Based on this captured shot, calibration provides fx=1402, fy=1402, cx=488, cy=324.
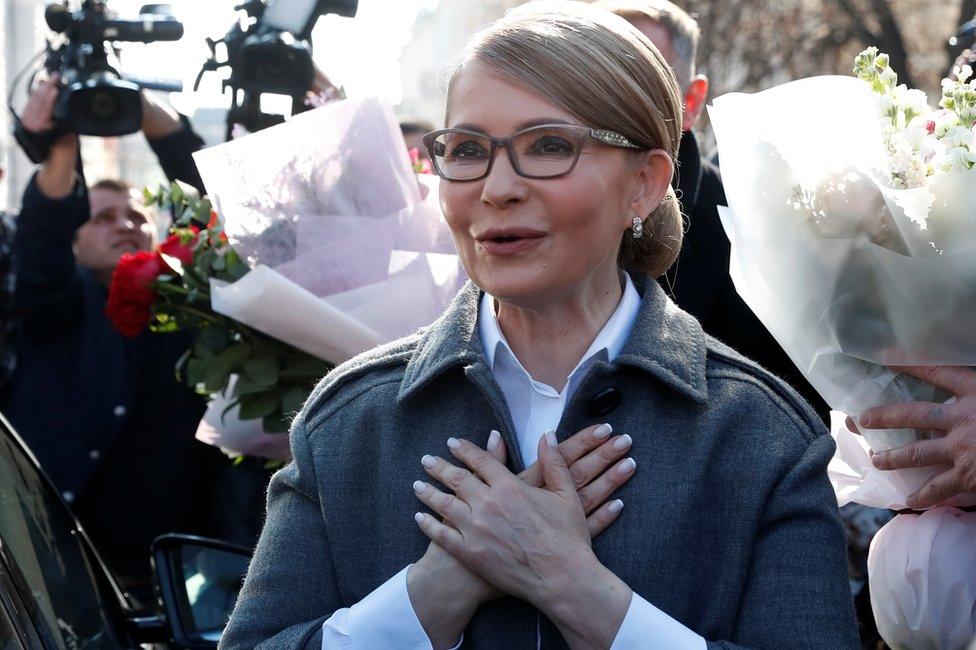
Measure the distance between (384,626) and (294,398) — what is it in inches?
55.0

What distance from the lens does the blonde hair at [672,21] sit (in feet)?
11.7

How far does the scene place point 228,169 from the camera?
10.2 feet

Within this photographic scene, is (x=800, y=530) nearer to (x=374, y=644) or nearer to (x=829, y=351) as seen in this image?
(x=829, y=351)

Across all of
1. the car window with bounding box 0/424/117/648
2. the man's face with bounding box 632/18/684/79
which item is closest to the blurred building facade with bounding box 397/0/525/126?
the man's face with bounding box 632/18/684/79

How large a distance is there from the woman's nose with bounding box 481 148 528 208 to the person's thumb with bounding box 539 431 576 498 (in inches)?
13.3

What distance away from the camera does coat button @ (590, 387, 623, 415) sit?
2.01 m

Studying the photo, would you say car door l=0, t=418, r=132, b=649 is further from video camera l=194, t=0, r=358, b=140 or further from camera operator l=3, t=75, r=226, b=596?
camera operator l=3, t=75, r=226, b=596

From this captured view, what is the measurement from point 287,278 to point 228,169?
0.28 metres

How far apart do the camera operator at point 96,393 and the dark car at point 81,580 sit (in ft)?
6.55

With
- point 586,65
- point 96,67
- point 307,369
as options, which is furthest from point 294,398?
point 96,67

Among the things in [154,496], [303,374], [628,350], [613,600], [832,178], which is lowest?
[154,496]

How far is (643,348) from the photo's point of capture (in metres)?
2.05

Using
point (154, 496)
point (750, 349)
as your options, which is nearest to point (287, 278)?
point (750, 349)

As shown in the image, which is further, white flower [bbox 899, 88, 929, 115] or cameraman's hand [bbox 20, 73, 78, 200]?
cameraman's hand [bbox 20, 73, 78, 200]
